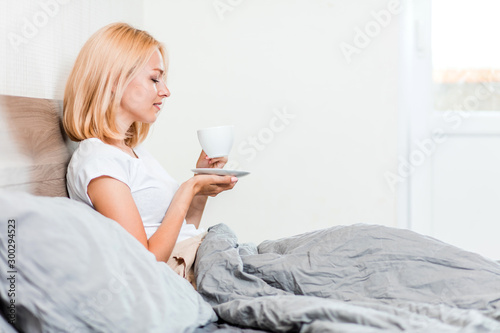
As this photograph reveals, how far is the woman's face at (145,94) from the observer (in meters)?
1.40

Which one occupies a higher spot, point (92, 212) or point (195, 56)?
point (195, 56)

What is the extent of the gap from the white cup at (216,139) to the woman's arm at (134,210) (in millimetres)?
175

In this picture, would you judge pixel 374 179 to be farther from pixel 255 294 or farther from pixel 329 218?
pixel 255 294

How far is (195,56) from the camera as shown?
238 cm

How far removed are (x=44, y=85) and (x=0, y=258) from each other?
0.67 m

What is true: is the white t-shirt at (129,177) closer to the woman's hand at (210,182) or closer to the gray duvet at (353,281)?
the woman's hand at (210,182)

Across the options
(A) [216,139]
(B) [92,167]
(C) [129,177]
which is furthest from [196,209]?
(B) [92,167]

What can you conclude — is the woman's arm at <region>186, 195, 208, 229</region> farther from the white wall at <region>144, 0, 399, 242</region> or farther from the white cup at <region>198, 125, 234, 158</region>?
the white wall at <region>144, 0, 399, 242</region>

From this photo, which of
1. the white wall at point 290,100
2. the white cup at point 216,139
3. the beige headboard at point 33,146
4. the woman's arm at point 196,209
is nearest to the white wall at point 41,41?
the beige headboard at point 33,146

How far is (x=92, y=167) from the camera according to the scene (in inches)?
47.3

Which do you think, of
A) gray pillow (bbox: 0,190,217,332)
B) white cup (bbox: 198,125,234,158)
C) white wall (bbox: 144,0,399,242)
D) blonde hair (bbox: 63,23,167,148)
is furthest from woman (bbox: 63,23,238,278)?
white wall (bbox: 144,0,399,242)

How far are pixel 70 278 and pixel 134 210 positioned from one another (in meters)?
0.42

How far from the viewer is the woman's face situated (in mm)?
1400

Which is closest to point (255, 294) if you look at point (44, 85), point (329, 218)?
point (44, 85)
